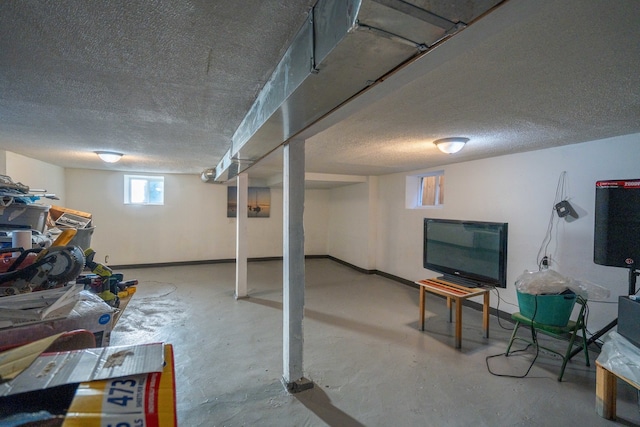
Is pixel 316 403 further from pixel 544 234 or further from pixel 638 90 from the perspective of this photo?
pixel 544 234

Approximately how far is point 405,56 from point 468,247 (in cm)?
311

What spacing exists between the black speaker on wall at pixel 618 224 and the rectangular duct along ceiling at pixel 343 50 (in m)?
2.39

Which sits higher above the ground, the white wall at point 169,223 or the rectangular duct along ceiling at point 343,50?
the rectangular duct along ceiling at point 343,50

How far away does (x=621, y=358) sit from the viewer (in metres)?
1.87

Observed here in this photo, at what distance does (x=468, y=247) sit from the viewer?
344 cm

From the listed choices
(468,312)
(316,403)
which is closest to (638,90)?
(316,403)

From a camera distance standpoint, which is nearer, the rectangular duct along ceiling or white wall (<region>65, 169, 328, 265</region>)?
the rectangular duct along ceiling

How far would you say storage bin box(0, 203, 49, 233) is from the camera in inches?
81.5

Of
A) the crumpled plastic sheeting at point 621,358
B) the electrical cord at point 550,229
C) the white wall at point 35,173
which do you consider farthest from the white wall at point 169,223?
the crumpled plastic sheeting at point 621,358

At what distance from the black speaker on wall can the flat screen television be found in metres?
0.85

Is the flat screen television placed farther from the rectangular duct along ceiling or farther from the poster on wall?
the poster on wall

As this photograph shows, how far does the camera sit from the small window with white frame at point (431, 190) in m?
4.87

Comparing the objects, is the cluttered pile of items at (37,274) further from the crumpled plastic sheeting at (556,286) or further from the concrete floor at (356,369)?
the crumpled plastic sheeting at (556,286)

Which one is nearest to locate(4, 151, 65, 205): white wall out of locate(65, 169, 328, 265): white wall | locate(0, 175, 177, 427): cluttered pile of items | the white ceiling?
locate(65, 169, 328, 265): white wall
